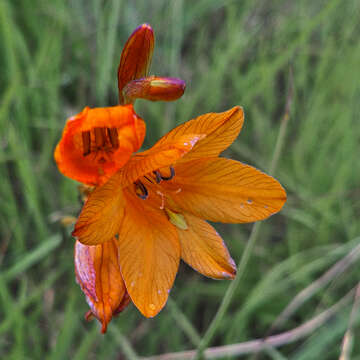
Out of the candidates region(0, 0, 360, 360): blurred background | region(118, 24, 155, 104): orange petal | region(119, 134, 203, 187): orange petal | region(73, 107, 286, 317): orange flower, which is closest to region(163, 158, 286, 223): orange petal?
region(73, 107, 286, 317): orange flower

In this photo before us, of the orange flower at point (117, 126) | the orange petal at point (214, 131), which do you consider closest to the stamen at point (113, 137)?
the orange flower at point (117, 126)

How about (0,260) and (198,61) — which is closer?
(0,260)

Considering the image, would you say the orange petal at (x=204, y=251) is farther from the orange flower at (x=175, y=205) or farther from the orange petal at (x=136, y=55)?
the orange petal at (x=136, y=55)

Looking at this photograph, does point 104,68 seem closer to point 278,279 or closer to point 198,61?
point 198,61

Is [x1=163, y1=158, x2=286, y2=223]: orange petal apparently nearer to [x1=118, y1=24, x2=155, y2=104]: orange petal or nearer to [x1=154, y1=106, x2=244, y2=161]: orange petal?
[x1=154, y1=106, x2=244, y2=161]: orange petal

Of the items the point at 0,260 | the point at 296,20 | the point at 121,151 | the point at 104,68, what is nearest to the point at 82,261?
the point at 121,151
